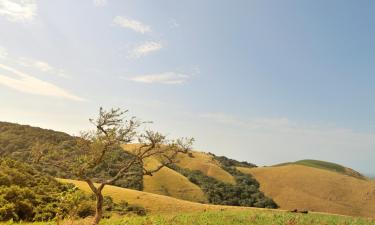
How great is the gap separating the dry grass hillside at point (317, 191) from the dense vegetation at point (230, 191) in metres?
3.62

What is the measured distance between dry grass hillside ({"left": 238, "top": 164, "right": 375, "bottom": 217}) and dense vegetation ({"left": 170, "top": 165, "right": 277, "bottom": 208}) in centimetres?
362

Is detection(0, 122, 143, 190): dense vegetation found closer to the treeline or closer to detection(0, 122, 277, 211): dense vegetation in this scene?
detection(0, 122, 277, 211): dense vegetation

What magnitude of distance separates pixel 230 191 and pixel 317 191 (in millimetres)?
22843

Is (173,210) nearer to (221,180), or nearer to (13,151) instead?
(13,151)

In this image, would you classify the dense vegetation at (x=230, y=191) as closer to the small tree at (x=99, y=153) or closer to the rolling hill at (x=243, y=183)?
the rolling hill at (x=243, y=183)

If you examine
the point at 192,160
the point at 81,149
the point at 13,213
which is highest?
the point at 192,160

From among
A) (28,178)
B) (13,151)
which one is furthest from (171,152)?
(13,151)

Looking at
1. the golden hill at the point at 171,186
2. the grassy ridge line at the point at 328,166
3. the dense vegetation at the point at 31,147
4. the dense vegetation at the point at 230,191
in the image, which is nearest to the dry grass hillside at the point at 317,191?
the dense vegetation at the point at 230,191

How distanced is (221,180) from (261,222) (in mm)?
82546

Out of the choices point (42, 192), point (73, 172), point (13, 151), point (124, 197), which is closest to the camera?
point (73, 172)

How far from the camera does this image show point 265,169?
13362 centimetres

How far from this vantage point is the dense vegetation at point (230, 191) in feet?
341

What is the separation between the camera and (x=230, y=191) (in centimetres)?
10988

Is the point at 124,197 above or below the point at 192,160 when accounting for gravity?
below
